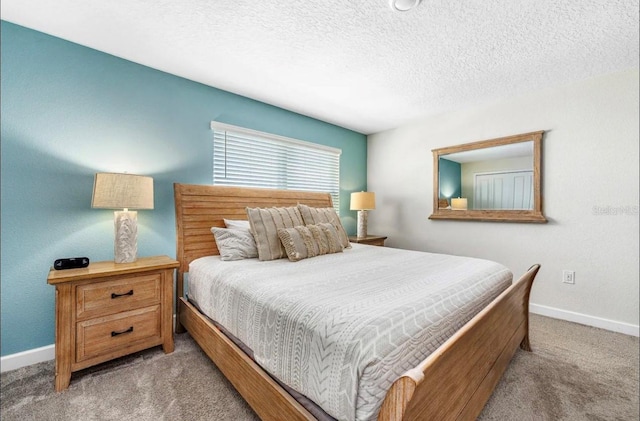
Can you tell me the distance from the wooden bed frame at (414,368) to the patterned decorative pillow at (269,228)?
0.50m

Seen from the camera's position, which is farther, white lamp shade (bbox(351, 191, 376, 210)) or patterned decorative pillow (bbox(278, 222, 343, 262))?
white lamp shade (bbox(351, 191, 376, 210))

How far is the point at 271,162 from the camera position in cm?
324

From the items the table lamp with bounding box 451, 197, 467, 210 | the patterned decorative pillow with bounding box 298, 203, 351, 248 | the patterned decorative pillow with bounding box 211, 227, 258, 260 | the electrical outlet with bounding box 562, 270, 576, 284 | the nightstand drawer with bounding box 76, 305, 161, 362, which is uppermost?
the table lamp with bounding box 451, 197, 467, 210

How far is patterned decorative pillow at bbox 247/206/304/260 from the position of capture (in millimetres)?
2189

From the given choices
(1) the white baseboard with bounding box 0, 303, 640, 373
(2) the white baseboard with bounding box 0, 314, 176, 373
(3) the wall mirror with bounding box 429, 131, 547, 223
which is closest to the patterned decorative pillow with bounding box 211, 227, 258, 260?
(1) the white baseboard with bounding box 0, 303, 640, 373

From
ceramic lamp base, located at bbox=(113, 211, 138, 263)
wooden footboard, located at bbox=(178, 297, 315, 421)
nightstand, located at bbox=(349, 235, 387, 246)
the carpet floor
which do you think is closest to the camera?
wooden footboard, located at bbox=(178, 297, 315, 421)

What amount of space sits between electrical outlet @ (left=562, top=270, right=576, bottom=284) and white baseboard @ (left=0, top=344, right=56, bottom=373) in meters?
4.58

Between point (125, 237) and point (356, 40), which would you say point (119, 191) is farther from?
point (356, 40)

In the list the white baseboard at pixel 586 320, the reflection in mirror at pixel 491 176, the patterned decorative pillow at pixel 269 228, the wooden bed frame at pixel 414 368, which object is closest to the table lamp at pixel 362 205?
the reflection in mirror at pixel 491 176

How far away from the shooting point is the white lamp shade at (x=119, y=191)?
72.9 inches

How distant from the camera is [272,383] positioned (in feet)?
3.94

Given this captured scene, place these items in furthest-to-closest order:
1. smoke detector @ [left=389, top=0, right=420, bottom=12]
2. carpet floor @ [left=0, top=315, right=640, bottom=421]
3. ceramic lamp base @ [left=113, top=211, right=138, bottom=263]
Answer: ceramic lamp base @ [left=113, top=211, right=138, bottom=263] → smoke detector @ [left=389, top=0, right=420, bottom=12] → carpet floor @ [left=0, top=315, right=640, bottom=421]

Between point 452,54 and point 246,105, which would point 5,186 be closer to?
point 246,105

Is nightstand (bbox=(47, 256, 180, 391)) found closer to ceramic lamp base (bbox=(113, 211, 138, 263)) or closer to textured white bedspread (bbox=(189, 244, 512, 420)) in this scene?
ceramic lamp base (bbox=(113, 211, 138, 263))
